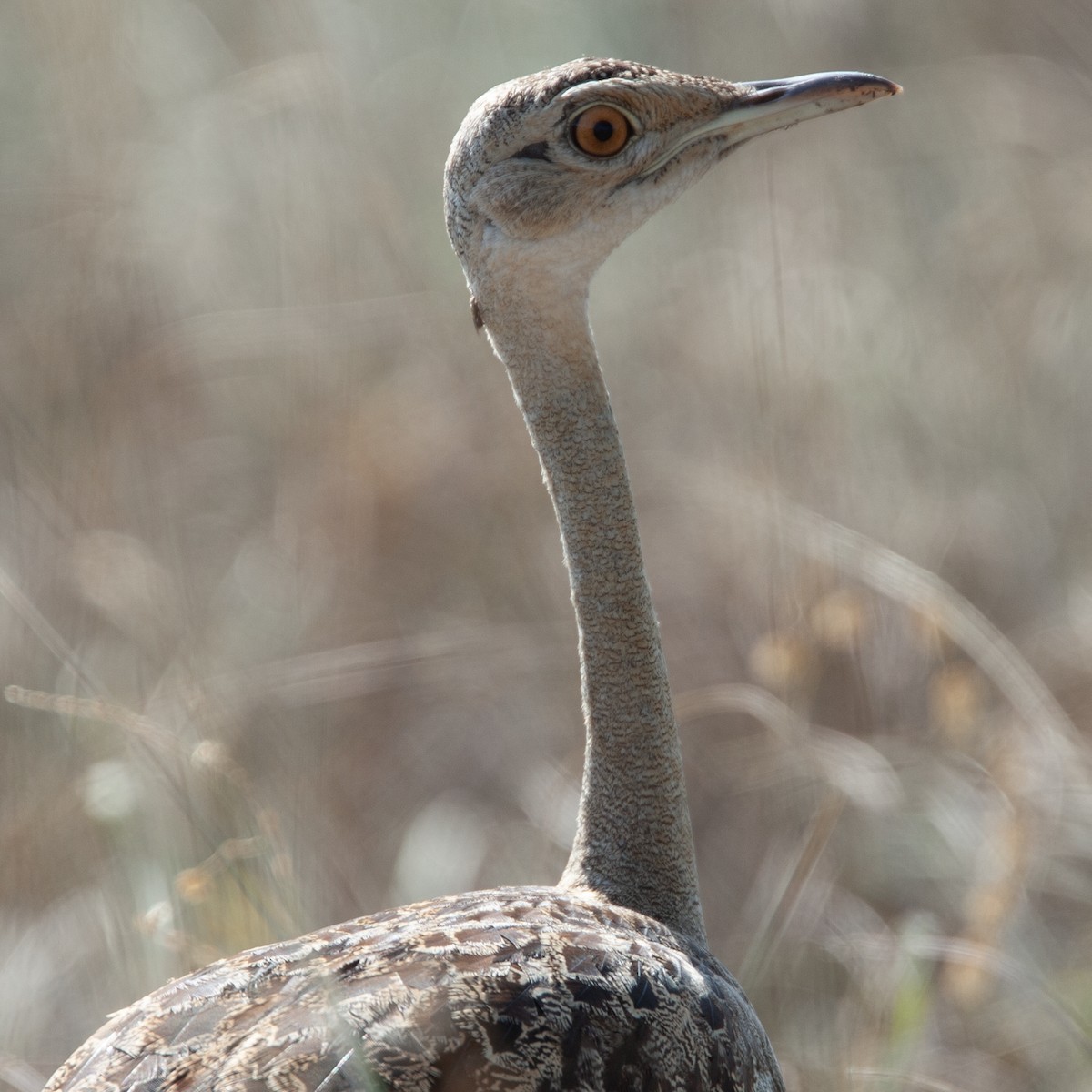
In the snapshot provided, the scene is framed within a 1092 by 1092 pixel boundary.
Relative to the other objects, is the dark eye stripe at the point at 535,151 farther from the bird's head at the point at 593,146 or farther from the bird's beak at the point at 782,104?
the bird's beak at the point at 782,104

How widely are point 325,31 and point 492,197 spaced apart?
3645mm

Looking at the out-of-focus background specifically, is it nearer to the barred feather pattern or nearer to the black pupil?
the barred feather pattern

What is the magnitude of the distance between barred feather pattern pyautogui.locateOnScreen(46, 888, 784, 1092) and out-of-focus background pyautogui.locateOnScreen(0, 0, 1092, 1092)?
84 centimetres

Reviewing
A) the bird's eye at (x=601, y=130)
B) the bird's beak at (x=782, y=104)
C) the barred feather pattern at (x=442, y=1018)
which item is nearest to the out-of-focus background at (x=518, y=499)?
the barred feather pattern at (x=442, y=1018)

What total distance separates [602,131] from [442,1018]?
1483 mm

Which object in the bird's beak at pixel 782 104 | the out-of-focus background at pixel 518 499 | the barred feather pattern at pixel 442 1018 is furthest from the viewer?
the out-of-focus background at pixel 518 499

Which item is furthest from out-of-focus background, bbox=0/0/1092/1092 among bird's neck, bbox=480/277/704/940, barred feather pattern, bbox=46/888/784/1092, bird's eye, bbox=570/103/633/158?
bird's eye, bbox=570/103/633/158

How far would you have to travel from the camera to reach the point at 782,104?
250 cm

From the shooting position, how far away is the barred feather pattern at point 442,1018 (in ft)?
6.41

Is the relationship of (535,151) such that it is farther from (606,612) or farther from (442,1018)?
(442,1018)

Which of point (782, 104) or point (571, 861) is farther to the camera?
A: point (571, 861)

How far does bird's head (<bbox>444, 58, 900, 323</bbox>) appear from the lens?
2479mm

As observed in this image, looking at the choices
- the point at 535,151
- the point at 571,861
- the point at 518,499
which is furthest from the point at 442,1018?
the point at 518,499

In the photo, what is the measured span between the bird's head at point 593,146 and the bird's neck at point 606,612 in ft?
0.34
